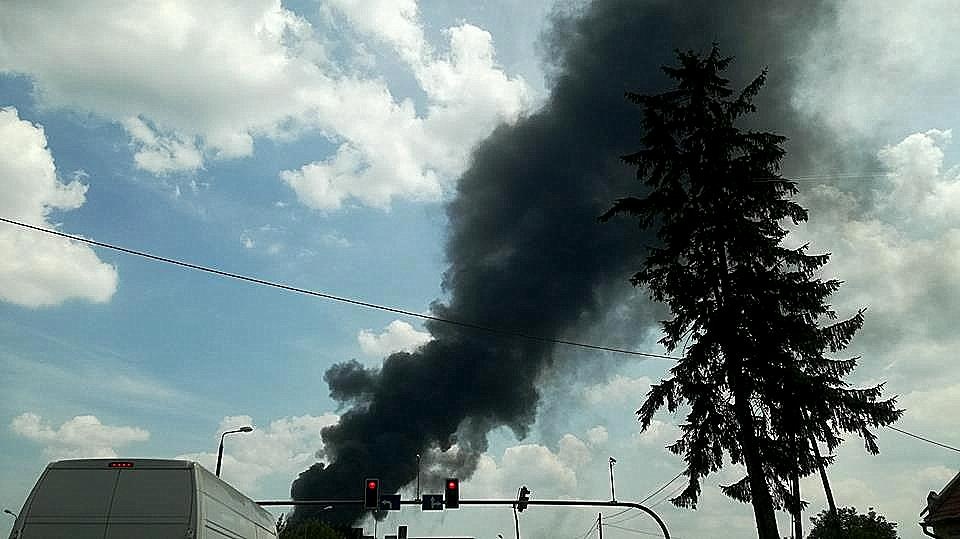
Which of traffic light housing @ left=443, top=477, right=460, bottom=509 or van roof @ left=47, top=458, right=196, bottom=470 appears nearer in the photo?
van roof @ left=47, top=458, right=196, bottom=470

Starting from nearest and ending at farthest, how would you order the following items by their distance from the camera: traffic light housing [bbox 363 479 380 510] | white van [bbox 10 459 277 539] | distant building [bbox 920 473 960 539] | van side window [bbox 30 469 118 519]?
1. white van [bbox 10 459 277 539]
2. van side window [bbox 30 469 118 519]
3. distant building [bbox 920 473 960 539]
4. traffic light housing [bbox 363 479 380 510]

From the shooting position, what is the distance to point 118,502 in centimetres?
1113

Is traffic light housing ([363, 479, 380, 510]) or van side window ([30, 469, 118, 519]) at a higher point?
traffic light housing ([363, 479, 380, 510])

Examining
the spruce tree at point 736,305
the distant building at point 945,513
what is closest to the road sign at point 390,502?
the spruce tree at point 736,305

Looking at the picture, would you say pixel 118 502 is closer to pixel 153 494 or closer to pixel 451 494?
pixel 153 494

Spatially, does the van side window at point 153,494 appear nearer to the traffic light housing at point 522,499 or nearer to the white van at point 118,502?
the white van at point 118,502

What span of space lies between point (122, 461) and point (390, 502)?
2323 cm

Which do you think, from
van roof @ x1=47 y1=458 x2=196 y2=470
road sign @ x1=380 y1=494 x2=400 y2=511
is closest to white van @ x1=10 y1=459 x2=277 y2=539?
van roof @ x1=47 y1=458 x2=196 y2=470

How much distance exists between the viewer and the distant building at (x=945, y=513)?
23.0 meters

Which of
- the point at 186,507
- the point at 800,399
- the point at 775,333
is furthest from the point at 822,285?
the point at 186,507

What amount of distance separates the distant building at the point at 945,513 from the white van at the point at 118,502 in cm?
2165

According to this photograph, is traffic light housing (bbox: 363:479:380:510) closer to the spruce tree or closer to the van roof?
the spruce tree

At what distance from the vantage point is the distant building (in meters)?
23.0

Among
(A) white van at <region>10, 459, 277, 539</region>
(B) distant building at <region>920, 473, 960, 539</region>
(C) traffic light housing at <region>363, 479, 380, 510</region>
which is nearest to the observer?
(A) white van at <region>10, 459, 277, 539</region>
